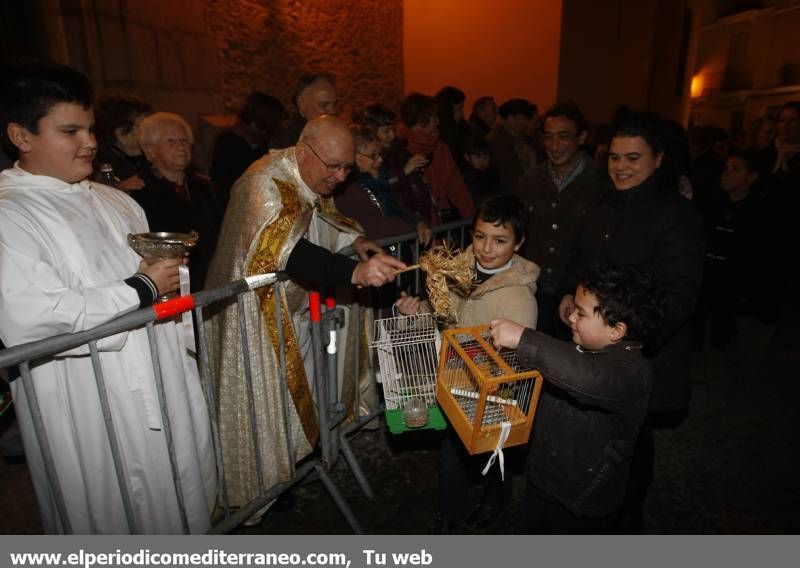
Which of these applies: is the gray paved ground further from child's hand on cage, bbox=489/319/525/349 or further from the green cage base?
child's hand on cage, bbox=489/319/525/349

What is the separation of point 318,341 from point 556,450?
56.1 inches

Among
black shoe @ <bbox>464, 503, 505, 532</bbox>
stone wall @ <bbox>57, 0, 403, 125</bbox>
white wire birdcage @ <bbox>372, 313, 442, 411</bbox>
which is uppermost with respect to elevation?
stone wall @ <bbox>57, 0, 403, 125</bbox>

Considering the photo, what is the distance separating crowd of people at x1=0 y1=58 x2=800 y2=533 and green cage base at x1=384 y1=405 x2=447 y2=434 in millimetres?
290

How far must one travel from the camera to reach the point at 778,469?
368cm

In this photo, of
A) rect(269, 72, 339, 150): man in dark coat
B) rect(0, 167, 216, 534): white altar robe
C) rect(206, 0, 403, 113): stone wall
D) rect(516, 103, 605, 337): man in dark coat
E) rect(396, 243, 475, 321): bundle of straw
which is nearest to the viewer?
rect(0, 167, 216, 534): white altar robe

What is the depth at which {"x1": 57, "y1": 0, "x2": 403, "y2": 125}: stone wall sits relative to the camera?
A: 7.07 meters

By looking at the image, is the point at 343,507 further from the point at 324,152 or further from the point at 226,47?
the point at 226,47

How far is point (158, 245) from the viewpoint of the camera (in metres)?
2.23

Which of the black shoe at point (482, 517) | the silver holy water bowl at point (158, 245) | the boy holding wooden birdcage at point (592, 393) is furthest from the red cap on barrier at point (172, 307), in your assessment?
the black shoe at point (482, 517)

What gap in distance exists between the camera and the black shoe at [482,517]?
309cm

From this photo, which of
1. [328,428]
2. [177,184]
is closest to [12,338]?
[328,428]

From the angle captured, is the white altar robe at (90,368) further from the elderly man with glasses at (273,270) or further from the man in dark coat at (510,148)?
the man in dark coat at (510,148)

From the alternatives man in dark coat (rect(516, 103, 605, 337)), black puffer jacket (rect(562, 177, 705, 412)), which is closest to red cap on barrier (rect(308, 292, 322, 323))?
black puffer jacket (rect(562, 177, 705, 412))

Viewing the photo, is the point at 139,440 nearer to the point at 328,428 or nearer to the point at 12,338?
the point at 12,338
